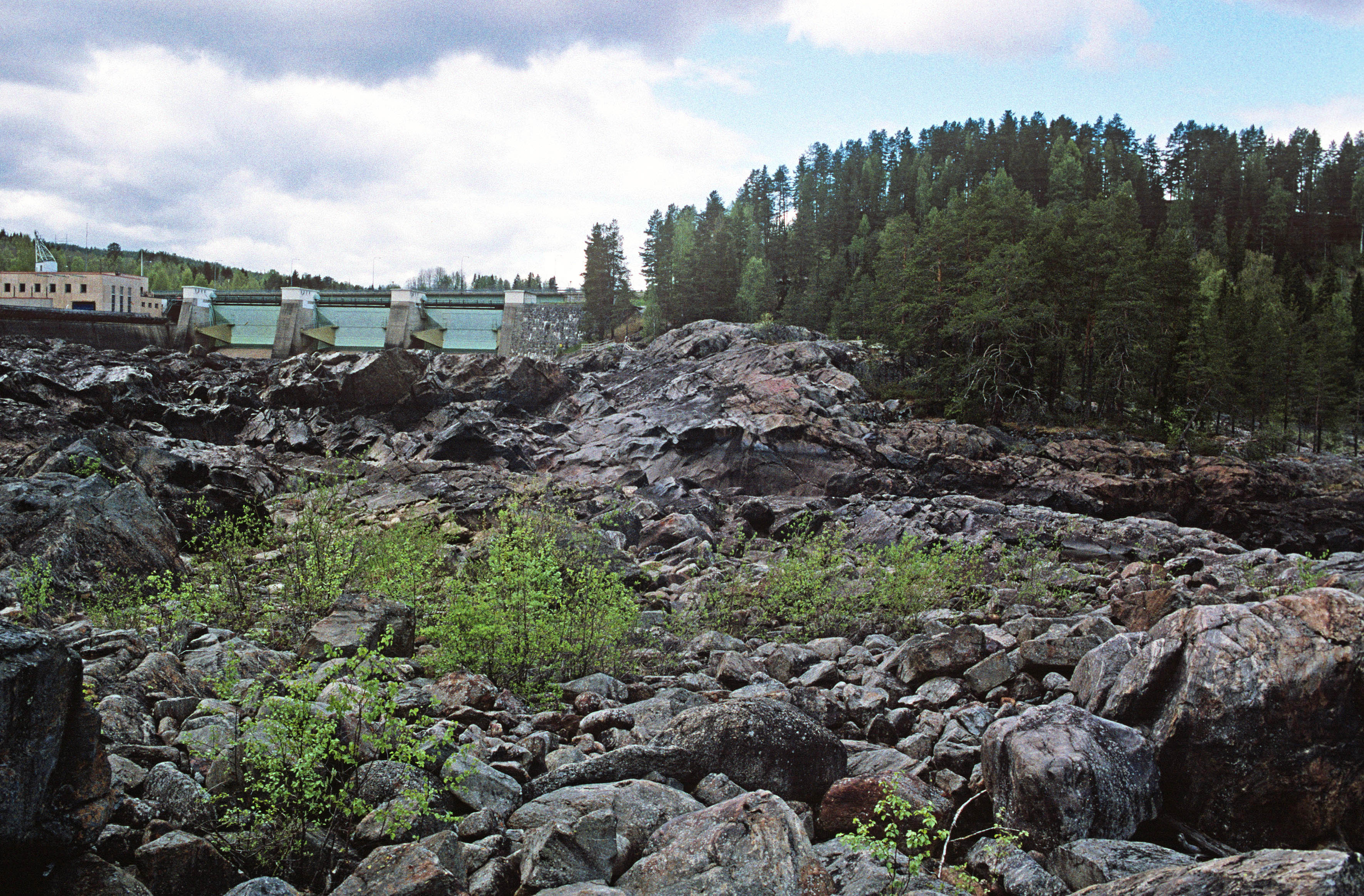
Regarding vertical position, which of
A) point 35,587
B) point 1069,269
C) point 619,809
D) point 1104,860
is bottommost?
point 619,809

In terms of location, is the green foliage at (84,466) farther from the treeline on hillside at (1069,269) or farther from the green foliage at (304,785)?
the treeline on hillside at (1069,269)

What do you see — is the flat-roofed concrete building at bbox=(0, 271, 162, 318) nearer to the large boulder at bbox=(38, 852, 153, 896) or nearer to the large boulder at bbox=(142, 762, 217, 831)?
the large boulder at bbox=(142, 762, 217, 831)

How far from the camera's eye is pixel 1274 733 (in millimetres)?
6770

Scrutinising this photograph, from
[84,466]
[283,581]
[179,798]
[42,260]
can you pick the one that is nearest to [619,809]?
[179,798]

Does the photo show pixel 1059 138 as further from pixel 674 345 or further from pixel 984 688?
pixel 984 688

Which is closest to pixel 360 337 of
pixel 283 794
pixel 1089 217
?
pixel 1089 217

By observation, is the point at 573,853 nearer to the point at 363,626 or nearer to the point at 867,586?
the point at 363,626

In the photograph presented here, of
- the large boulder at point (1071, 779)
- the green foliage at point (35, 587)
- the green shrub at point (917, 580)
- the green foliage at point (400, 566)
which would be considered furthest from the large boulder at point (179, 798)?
the green shrub at point (917, 580)

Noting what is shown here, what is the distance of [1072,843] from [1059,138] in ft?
322

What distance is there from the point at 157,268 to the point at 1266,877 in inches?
6048

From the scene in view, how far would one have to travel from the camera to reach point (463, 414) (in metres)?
39.1

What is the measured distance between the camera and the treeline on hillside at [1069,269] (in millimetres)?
42750

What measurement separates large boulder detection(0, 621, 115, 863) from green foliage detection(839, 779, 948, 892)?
16.0 feet

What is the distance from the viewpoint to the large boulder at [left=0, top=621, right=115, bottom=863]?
4645 millimetres
